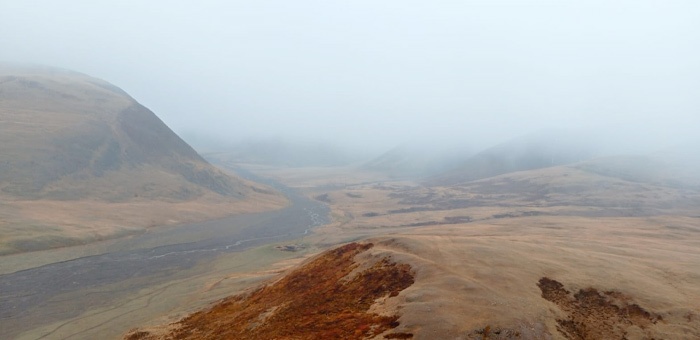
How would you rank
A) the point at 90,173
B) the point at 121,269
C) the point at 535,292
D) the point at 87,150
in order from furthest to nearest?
the point at 87,150, the point at 90,173, the point at 121,269, the point at 535,292

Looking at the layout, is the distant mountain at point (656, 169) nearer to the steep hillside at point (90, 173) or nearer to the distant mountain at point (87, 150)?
the steep hillside at point (90, 173)

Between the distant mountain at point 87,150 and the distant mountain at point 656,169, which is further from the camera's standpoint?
the distant mountain at point 656,169

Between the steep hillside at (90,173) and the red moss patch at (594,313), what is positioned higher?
the steep hillside at (90,173)

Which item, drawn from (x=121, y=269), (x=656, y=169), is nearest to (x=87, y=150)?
(x=121, y=269)

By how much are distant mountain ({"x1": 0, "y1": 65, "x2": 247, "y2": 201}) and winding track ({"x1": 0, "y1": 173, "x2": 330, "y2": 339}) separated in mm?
29294

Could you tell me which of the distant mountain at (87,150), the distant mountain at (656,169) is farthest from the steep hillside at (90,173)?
the distant mountain at (656,169)

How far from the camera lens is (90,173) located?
362 ft

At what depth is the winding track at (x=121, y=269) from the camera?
140 feet

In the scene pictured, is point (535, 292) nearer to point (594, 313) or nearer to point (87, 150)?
point (594, 313)

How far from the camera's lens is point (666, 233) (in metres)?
74.6

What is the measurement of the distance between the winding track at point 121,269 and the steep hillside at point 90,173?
34.0 feet

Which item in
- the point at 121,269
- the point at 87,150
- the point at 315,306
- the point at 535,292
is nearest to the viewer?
the point at 535,292

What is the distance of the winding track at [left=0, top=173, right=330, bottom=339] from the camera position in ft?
140

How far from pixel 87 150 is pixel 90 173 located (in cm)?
1278
